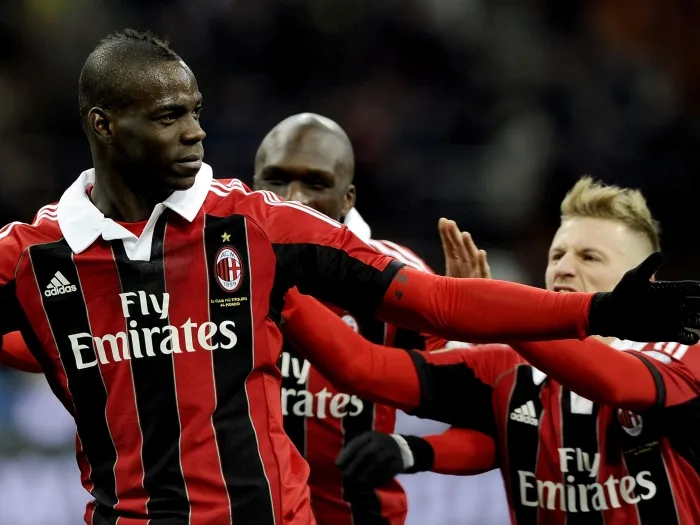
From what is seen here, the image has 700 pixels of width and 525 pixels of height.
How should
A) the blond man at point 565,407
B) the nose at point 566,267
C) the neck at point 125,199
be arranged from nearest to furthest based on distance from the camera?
the neck at point 125,199, the blond man at point 565,407, the nose at point 566,267

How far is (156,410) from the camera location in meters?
2.16

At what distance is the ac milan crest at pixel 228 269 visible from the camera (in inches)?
87.0

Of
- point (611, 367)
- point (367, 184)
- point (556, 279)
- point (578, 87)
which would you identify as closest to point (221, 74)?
point (367, 184)

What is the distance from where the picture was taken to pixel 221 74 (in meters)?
7.26

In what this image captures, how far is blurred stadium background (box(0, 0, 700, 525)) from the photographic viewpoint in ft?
22.0

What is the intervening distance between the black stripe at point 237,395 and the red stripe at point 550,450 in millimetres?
1022

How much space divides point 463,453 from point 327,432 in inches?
17.8

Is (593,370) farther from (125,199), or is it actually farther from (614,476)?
(125,199)

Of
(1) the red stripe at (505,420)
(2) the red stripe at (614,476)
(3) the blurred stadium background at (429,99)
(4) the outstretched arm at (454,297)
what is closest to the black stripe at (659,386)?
(2) the red stripe at (614,476)

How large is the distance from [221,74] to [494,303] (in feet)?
17.6

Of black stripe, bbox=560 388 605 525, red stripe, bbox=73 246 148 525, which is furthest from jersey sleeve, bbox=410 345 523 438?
red stripe, bbox=73 246 148 525

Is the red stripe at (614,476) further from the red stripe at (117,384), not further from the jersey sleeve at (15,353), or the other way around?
the jersey sleeve at (15,353)

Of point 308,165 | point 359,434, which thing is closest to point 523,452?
point 359,434

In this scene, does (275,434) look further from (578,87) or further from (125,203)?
(578,87)
